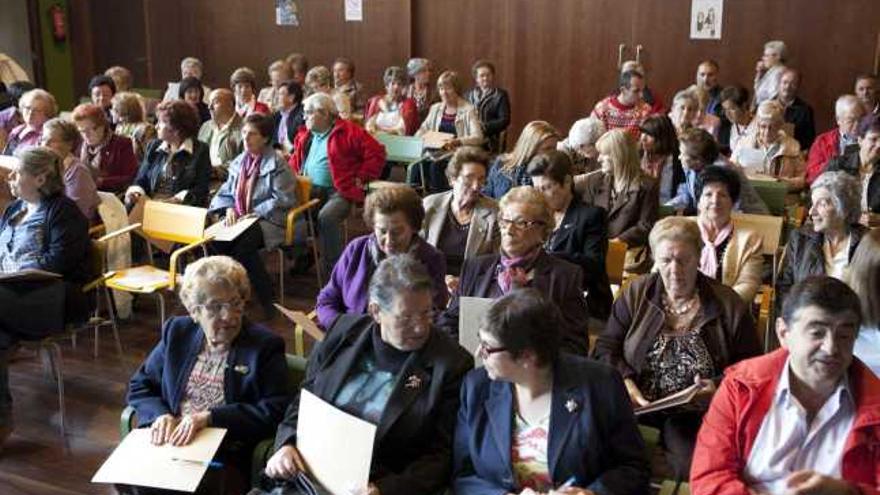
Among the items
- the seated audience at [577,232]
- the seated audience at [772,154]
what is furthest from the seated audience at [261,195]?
the seated audience at [772,154]

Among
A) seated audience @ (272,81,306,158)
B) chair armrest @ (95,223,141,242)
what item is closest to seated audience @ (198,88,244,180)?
seated audience @ (272,81,306,158)

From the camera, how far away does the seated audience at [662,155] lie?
5.39 meters

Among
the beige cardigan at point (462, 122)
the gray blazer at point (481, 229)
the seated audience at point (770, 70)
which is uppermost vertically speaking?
the seated audience at point (770, 70)

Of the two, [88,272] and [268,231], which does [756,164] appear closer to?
[268,231]

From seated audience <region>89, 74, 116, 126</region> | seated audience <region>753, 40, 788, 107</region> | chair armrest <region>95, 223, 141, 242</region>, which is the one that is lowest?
chair armrest <region>95, 223, 141, 242</region>

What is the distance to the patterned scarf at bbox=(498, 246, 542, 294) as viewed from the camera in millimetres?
3404

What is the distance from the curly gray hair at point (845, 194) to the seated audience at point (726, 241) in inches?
13.6

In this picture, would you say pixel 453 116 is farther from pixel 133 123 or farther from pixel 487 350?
pixel 487 350

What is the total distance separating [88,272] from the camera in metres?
4.38

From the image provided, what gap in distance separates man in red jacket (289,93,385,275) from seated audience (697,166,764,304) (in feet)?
8.72

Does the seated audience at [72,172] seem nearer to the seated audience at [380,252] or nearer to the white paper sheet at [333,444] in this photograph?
the seated audience at [380,252]

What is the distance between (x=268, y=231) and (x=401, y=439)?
311 cm

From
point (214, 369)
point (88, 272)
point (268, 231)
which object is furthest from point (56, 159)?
point (214, 369)

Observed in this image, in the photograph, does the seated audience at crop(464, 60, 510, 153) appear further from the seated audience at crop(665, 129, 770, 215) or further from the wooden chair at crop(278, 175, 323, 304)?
the seated audience at crop(665, 129, 770, 215)
